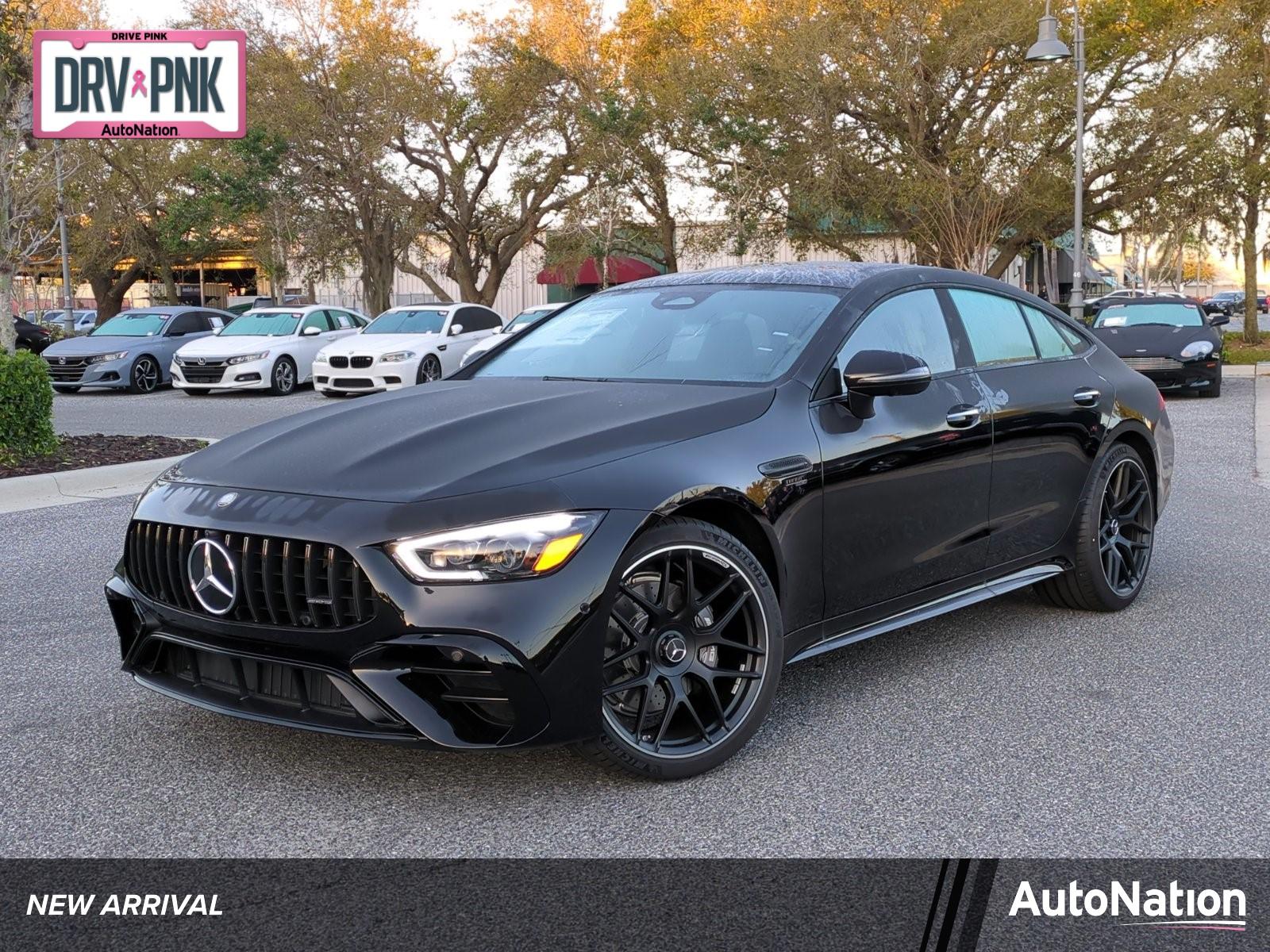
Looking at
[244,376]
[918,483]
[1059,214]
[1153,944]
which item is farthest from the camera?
[1059,214]

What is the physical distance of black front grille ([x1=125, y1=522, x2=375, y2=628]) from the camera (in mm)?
3500

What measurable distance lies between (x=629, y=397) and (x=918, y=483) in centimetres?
114

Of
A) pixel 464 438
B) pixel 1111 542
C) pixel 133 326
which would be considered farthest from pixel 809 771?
pixel 133 326

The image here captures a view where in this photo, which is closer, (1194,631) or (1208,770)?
(1208,770)

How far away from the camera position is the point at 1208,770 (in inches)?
156

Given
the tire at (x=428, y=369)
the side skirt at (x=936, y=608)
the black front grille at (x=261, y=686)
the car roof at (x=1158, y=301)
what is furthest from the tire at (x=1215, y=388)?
the black front grille at (x=261, y=686)

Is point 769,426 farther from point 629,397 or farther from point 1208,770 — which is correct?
point 1208,770

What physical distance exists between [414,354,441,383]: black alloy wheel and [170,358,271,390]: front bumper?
2.70 metres

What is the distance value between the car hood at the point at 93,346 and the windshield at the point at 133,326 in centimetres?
25

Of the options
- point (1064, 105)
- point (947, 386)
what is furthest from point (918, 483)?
point (1064, 105)

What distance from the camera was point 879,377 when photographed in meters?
4.39

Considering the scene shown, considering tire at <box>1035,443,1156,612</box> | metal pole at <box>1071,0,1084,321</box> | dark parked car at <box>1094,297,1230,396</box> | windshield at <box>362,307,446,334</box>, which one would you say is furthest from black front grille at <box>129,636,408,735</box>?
metal pole at <box>1071,0,1084,321</box>

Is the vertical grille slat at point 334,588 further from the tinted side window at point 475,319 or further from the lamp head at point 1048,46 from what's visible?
the lamp head at point 1048,46

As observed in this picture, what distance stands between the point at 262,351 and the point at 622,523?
19.0 meters
